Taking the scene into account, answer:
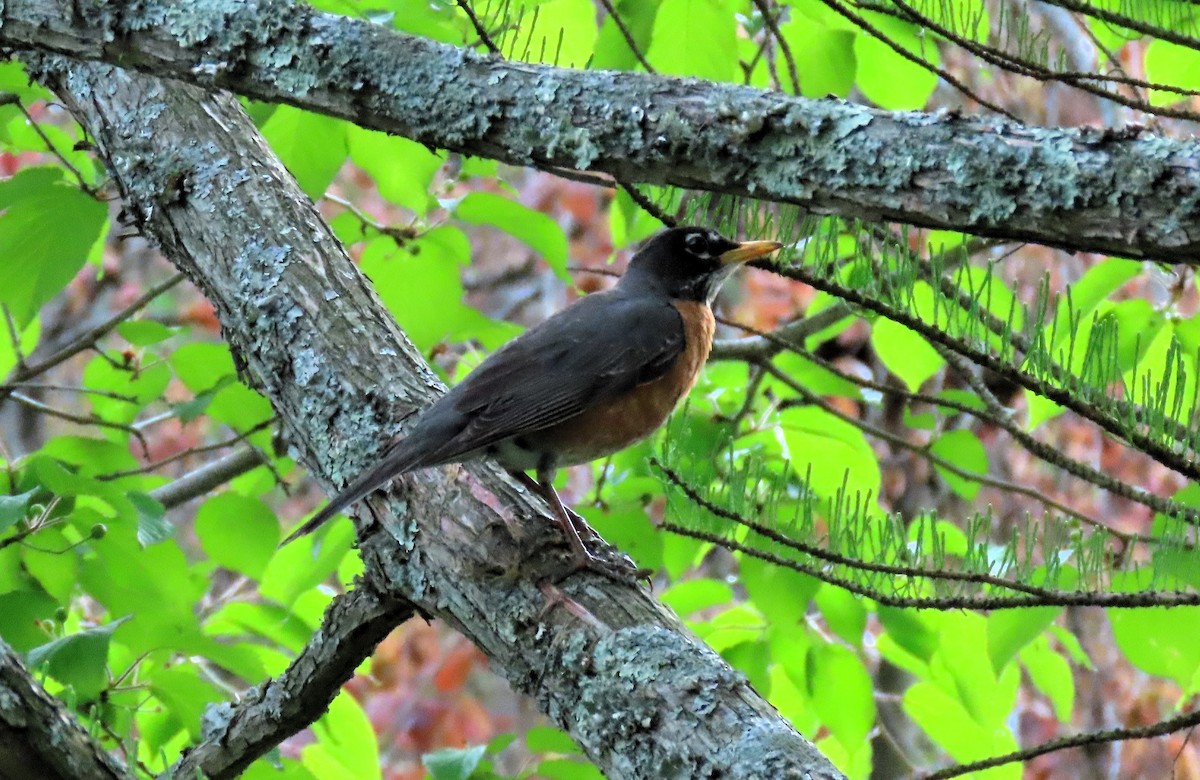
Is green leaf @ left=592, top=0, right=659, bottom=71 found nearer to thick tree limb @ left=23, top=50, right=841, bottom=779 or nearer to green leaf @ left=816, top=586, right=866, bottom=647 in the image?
thick tree limb @ left=23, top=50, right=841, bottom=779

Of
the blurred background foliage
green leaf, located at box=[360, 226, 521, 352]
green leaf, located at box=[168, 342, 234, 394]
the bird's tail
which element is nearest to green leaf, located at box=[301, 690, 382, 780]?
the blurred background foliage

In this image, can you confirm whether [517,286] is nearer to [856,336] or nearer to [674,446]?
[856,336]

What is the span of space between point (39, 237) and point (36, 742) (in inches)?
55.5

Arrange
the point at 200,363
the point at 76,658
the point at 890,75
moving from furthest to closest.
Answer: the point at 200,363
the point at 890,75
the point at 76,658

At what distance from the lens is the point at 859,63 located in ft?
9.70

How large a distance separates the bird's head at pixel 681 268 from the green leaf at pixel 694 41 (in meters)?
1.04

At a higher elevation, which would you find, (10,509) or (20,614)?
(10,509)

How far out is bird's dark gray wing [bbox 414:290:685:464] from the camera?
9.55 feet

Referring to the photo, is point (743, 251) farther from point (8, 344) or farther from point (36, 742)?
point (8, 344)

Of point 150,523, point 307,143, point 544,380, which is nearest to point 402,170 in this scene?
point 307,143

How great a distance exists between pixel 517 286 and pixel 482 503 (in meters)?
7.58

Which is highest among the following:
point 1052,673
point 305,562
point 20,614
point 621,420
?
point 621,420

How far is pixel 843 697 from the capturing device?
2.94 m

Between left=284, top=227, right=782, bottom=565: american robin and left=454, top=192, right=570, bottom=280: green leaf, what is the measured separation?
0.25 metres
